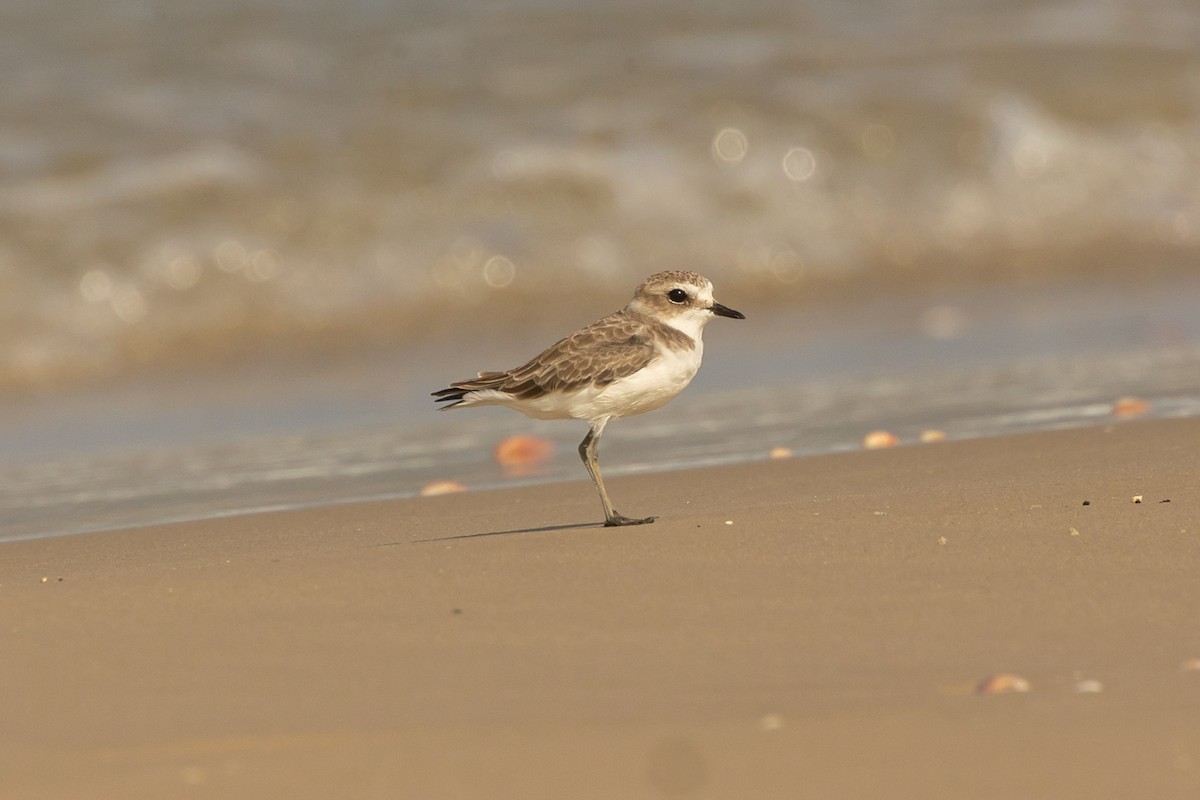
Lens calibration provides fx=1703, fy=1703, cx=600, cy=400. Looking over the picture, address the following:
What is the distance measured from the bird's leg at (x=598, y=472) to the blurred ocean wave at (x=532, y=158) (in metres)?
5.04

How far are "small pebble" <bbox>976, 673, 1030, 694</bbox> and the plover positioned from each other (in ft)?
6.37

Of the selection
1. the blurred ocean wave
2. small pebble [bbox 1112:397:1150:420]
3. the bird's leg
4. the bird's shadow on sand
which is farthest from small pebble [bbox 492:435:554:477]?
the blurred ocean wave

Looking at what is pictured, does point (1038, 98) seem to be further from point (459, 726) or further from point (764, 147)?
point (459, 726)

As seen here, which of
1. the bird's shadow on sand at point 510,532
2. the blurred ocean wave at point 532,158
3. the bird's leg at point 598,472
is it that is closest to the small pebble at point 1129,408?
the bird's leg at point 598,472

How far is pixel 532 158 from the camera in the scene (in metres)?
11.9

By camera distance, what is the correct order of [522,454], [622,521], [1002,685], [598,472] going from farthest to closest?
[522,454] → [598,472] → [622,521] → [1002,685]

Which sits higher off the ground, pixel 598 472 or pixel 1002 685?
pixel 598 472

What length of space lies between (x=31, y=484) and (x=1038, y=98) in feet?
28.7

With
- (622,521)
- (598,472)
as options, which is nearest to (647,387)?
(598,472)

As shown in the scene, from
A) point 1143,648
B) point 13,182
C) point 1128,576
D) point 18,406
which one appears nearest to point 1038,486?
point 1128,576

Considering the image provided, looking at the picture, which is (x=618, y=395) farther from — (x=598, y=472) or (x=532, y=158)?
(x=532, y=158)

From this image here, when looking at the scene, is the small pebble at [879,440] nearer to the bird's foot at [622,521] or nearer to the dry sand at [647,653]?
the dry sand at [647,653]

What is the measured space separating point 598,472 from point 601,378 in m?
0.33

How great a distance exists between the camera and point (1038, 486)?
5.27m
